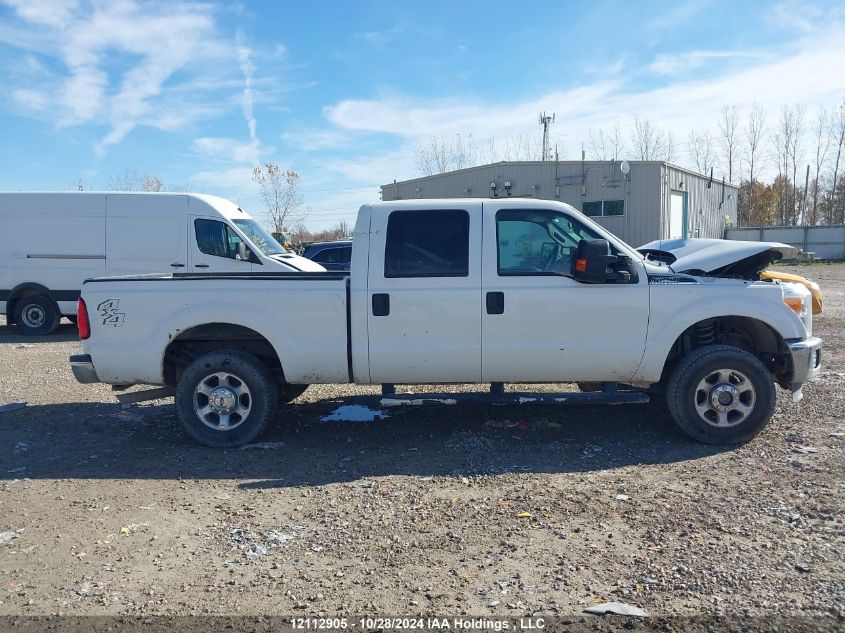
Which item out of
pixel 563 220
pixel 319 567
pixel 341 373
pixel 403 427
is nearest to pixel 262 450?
pixel 341 373

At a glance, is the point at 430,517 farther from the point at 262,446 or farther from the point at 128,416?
the point at 128,416

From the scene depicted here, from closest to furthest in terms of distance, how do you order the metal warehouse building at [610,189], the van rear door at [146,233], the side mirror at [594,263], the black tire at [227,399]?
the side mirror at [594,263] → the black tire at [227,399] → the van rear door at [146,233] → the metal warehouse building at [610,189]

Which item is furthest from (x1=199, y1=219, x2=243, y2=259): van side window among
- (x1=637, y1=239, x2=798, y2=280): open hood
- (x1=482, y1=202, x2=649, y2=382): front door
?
(x1=637, y1=239, x2=798, y2=280): open hood

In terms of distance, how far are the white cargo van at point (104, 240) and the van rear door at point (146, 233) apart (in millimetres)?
19

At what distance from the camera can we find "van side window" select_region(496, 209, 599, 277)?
18.9ft

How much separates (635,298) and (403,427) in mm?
2495

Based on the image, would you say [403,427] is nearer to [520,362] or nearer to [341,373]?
[341,373]

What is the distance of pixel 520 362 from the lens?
Answer: 18.9 feet

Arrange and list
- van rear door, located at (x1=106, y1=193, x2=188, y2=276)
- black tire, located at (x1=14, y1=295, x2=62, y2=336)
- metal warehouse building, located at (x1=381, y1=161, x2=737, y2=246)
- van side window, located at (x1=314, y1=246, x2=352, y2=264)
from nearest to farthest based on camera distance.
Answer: van rear door, located at (x1=106, y1=193, x2=188, y2=276), black tire, located at (x1=14, y1=295, x2=62, y2=336), van side window, located at (x1=314, y1=246, x2=352, y2=264), metal warehouse building, located at (x1=381, y1=161, x2=737, y2=246)

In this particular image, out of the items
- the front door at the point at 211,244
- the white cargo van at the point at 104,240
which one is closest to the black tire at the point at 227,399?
the white cargo van at the point at 104,240

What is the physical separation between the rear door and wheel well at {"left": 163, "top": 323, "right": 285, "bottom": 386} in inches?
41.9

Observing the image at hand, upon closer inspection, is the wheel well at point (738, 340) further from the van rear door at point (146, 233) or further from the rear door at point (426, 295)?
the van rear door at point (146, 233)

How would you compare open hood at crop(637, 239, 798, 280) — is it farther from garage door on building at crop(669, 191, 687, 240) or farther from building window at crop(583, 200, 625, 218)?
garage door on building at crop(669, 191, 687, 240)

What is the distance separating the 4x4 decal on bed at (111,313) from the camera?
19.3 ft
